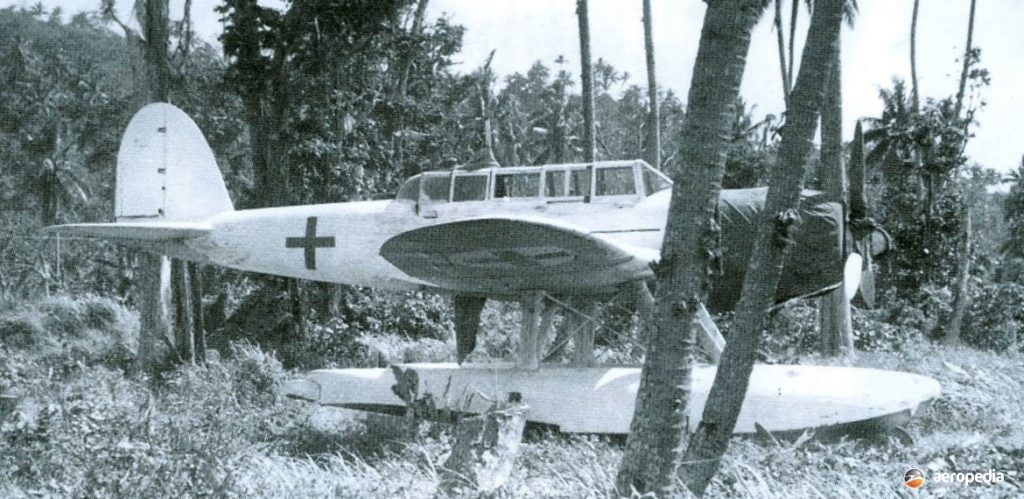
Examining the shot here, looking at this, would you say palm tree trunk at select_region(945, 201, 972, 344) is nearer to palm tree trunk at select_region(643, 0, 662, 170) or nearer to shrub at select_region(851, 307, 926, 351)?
shrub at select_region(851, 307, 926, 351)

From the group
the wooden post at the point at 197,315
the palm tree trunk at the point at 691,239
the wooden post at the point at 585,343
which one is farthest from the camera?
the wooden post at the point at 197,315

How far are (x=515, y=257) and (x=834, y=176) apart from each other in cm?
538

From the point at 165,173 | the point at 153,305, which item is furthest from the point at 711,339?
the point at 153,305

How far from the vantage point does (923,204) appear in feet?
77.5

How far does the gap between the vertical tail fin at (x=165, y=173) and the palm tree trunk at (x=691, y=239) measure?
800 centimetres

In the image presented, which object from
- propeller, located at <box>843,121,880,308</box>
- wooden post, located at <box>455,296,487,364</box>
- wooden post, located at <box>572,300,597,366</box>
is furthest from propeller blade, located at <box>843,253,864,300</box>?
wooden post, located at <box>455,296,487,364</box>

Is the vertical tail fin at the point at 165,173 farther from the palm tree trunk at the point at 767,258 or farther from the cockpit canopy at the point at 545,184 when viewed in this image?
the palm tree trunk at the point at 767,258

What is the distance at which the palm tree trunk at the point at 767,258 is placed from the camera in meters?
4.69

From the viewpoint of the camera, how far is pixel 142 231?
1012 cm

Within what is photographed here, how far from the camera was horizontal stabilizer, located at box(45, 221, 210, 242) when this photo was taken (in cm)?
980

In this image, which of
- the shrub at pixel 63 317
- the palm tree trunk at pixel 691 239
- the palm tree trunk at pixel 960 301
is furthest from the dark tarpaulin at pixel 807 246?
the shrub at pixel 63 317

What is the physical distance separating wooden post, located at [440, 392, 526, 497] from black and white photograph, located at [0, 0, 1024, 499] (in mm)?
21

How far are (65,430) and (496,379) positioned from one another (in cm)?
389

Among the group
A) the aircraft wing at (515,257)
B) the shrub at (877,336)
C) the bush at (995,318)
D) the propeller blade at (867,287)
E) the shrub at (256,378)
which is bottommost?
the bush at (995,318)
